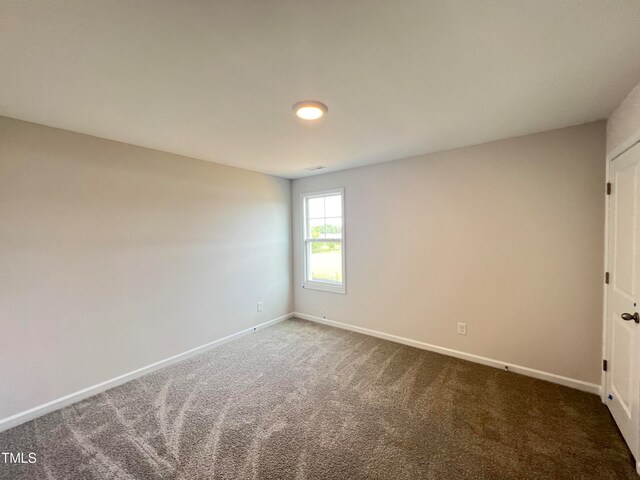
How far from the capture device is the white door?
1713 millimetres

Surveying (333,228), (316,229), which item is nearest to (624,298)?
(333,228)

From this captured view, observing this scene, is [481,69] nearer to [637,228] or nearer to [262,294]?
[637,228]

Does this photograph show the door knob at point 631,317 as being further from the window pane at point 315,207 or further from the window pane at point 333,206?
the window pane at point 315,207

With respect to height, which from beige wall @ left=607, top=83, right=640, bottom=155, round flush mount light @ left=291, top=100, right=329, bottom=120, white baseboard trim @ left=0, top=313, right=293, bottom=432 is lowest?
white baseboard trim @ left=0, top=313, right=293, bottom=432

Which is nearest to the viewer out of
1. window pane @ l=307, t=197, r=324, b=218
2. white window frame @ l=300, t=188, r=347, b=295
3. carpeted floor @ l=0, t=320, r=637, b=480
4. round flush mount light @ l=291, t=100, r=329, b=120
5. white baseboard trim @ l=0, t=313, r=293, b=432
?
carpeted floor @ l=0, t=320, r=637, b=480

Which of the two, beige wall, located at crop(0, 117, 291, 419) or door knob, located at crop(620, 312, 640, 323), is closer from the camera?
door knob, located at crop(620, 312, 640, 323)

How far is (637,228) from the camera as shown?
171cm

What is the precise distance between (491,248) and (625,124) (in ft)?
4.41

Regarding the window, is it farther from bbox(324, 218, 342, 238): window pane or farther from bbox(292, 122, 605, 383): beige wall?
bbox(292, 122, 605, 383): beige wall

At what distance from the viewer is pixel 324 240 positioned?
14.1 ft

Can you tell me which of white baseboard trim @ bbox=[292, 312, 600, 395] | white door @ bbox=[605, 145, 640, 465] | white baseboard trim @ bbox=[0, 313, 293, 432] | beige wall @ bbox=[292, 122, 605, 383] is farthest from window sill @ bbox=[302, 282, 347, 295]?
white door @ bbox=[605, 145, 640, 465]

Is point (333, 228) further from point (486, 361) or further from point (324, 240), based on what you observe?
point (486, 361)

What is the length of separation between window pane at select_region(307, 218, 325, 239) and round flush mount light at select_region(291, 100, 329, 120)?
2328 millimetres

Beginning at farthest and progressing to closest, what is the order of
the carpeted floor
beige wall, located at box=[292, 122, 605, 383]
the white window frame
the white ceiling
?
the white window frame, beige wall, located at box=[292, 122, 605, 383], the carpeted floor, the white ceiling
